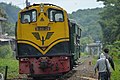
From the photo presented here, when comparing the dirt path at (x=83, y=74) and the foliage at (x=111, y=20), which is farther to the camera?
the foliage at (x=111, y=20)

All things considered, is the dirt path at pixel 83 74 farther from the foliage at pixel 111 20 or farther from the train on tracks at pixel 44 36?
the foliage at pixel 111 20

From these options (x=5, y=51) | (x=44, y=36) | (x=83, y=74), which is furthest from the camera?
(x=5, y=51)

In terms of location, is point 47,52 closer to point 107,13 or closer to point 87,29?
point 107,13

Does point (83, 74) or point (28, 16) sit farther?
point (83, 74)

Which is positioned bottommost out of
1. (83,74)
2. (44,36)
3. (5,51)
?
(83,74)

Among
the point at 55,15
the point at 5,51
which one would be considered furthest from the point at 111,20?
the point at 55,15

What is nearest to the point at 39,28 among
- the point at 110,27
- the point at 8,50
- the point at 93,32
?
the point at 8,50

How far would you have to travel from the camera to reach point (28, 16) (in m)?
18.6

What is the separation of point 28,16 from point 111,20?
34.7m

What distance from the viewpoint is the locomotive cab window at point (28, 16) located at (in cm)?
1845

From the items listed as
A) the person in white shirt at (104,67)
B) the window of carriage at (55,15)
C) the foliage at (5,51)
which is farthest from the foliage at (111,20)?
the person in white shirt at (104,67)

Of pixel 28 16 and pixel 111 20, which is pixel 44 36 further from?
pixel 111 20

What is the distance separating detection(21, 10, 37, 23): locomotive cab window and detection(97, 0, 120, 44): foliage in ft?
103

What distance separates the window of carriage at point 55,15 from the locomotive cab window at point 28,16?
76 cm
